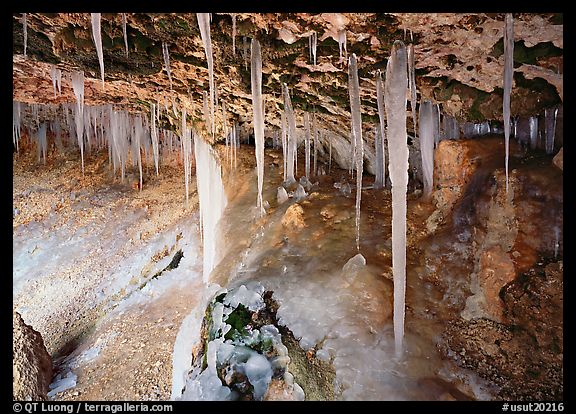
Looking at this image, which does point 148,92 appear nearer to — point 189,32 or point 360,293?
point 189,32

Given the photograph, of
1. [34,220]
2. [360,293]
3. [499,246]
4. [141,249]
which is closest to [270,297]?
[360,293]

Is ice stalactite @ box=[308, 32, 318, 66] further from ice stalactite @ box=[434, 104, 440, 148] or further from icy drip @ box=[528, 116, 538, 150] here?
icy drip @ box=[528, 116, 538, 150]

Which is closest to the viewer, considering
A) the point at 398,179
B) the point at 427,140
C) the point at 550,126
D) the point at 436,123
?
the point at 398,179

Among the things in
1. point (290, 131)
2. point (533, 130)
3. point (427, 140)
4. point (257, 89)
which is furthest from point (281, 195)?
point (533, 130)

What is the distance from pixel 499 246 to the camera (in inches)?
145

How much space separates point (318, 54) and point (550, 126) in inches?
115

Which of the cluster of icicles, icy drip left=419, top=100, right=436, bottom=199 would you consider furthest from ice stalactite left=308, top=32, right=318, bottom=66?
icy drip left=419, top=100, right=436, bottom=199

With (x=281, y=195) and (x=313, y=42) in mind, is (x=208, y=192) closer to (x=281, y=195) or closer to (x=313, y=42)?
(x=281, y=195)

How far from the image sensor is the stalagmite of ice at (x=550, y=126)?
400 centimetres

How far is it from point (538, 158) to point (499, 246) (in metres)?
1.24

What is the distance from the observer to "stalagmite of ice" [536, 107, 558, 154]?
400cm

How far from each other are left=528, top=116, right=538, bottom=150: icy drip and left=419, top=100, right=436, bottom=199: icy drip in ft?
4.03

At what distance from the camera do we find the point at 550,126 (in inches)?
160

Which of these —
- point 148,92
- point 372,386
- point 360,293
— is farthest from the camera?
point 148,92
